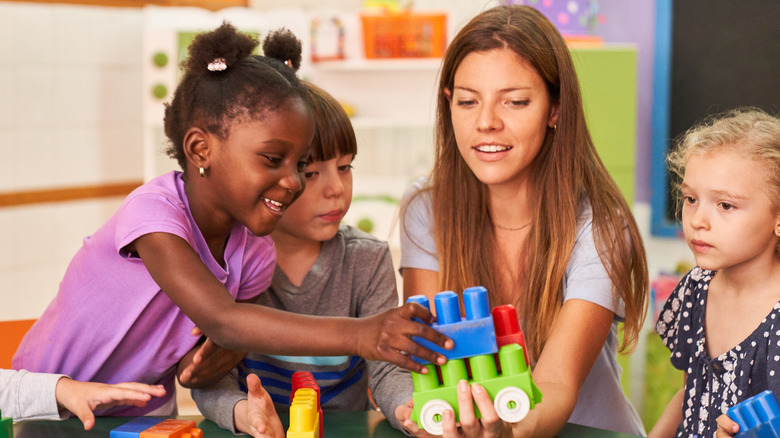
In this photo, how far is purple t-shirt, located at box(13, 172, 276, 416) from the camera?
1.28 metres

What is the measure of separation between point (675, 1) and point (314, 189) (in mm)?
2491

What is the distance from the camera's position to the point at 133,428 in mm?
1065

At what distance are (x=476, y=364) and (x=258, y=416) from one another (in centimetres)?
34

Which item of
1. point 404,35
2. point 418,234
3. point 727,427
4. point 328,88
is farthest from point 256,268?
point 328,88

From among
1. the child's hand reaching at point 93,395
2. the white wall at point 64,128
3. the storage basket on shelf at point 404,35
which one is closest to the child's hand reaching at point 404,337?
the child's hand reaching at point 93,395

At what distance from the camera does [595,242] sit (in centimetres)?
145

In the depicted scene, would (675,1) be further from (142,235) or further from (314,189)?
(142,235)

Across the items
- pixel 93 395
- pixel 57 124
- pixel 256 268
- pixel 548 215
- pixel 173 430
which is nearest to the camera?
pixel 173 430

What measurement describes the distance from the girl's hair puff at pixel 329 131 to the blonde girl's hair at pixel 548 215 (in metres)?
0.21

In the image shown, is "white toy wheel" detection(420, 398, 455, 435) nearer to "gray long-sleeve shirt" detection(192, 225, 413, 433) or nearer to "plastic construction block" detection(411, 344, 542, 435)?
"plastic construction block" detection(411, 344, 542, 435)

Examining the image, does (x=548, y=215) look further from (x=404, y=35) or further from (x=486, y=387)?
(x=404, y=35)

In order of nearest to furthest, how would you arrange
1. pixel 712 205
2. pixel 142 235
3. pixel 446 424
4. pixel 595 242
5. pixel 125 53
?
1. pixel 446 424
2. pixel 142 235
3. pixel 712 205
4. pixel 595 242
5. pixel 125 53

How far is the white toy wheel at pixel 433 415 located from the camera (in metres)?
0.98

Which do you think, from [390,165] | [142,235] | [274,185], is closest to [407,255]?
[274,185]
